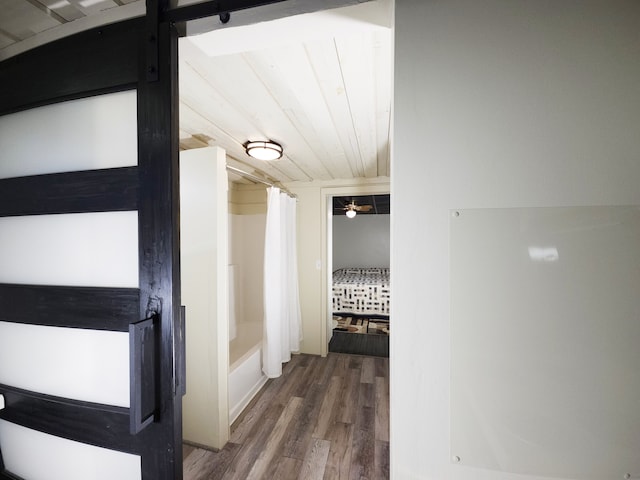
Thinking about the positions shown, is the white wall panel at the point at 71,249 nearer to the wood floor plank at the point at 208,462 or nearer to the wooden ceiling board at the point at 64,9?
the wooden ceiling board at the point at 64,9

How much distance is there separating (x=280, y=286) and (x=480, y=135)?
94.3 inches

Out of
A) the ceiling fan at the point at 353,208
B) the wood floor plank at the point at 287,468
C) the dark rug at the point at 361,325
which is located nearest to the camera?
the wood floor plank at the point at 287,468

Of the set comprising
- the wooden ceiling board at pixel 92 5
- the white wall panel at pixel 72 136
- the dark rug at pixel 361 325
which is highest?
the wooden ceiling board at pixel 92 5

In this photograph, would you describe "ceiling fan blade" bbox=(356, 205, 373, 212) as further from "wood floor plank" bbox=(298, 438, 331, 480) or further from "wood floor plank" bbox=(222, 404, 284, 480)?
"wood floor plank" bbox=(298, 438, 331, 480)

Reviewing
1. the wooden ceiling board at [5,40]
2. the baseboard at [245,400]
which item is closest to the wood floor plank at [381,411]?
the baseboard at [245,400]

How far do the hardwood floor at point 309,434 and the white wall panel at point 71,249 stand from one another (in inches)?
59.4

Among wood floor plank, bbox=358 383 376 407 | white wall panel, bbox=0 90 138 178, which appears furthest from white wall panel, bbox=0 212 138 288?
wood floor plank, bbox=358 383 376 407

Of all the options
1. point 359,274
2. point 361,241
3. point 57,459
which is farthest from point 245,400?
point 361,241

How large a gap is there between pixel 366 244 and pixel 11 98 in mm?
5728

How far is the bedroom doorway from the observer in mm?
3172

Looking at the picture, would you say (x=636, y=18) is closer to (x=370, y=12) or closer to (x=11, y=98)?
(x=370, y=12)

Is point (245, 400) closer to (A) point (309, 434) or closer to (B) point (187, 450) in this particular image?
(B) point (187, 450)

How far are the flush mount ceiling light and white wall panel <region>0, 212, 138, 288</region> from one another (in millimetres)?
1253

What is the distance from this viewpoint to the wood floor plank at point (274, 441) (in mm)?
1475
